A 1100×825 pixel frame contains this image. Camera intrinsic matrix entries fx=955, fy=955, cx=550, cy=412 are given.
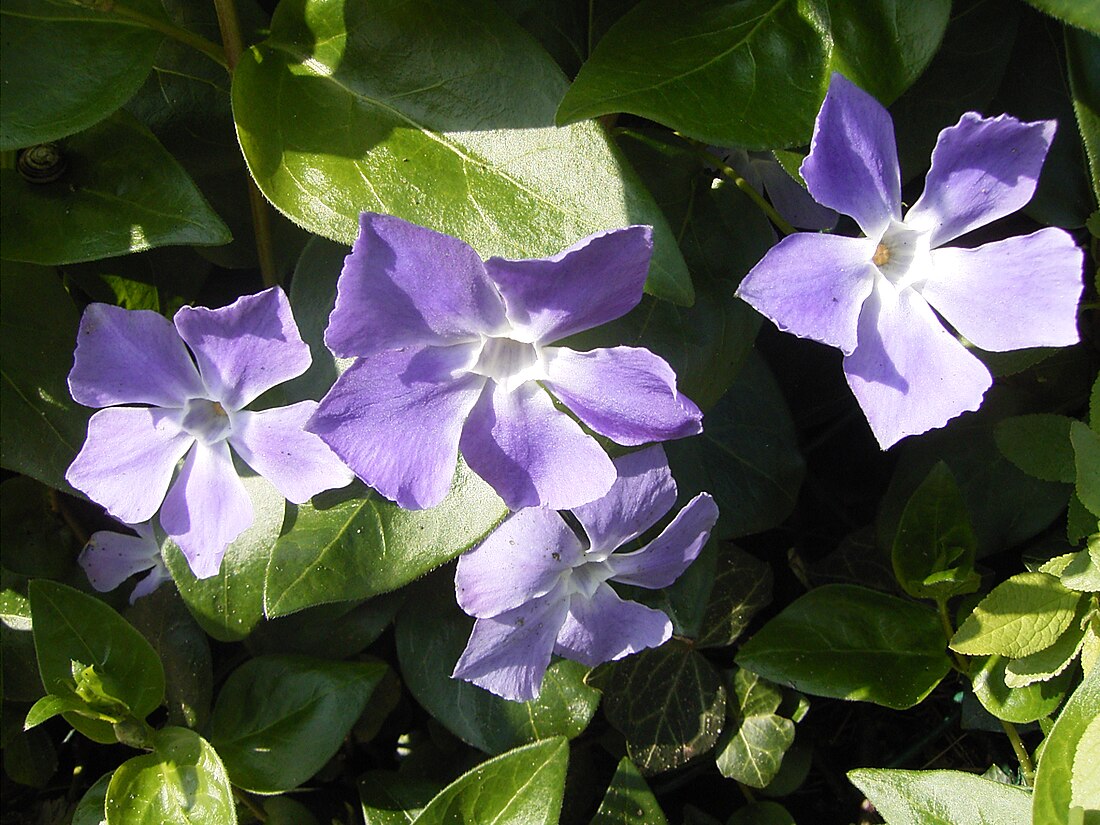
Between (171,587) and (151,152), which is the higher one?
(151,152)

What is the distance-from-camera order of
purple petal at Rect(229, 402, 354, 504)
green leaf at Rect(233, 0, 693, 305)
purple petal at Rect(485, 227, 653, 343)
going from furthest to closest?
1. purple petal at Rect(229, 402, 354, 504)
2. green leaf at Rect(233, 0, 693, 305)
3. purple petal at Rect(485, 227, 653, 343)

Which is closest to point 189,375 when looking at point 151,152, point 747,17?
point 151,152

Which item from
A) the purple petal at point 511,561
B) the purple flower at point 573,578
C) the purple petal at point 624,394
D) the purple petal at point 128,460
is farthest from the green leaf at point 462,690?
the purple petal at point 624,394

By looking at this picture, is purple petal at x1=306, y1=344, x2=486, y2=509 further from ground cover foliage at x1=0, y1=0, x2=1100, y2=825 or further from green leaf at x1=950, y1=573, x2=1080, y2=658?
green leaf at x1=950, y1=573, x2=1080, y2=658

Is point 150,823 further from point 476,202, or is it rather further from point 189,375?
point 476,202

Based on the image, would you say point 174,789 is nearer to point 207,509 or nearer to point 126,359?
point 207,509

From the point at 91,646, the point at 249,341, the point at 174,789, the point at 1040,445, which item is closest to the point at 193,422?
the point at 249,341

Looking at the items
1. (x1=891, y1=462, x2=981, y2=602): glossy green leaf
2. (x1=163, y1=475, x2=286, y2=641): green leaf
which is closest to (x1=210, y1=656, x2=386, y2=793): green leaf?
(x1=163, y1=475, x2=286, y2=641): green leaf
